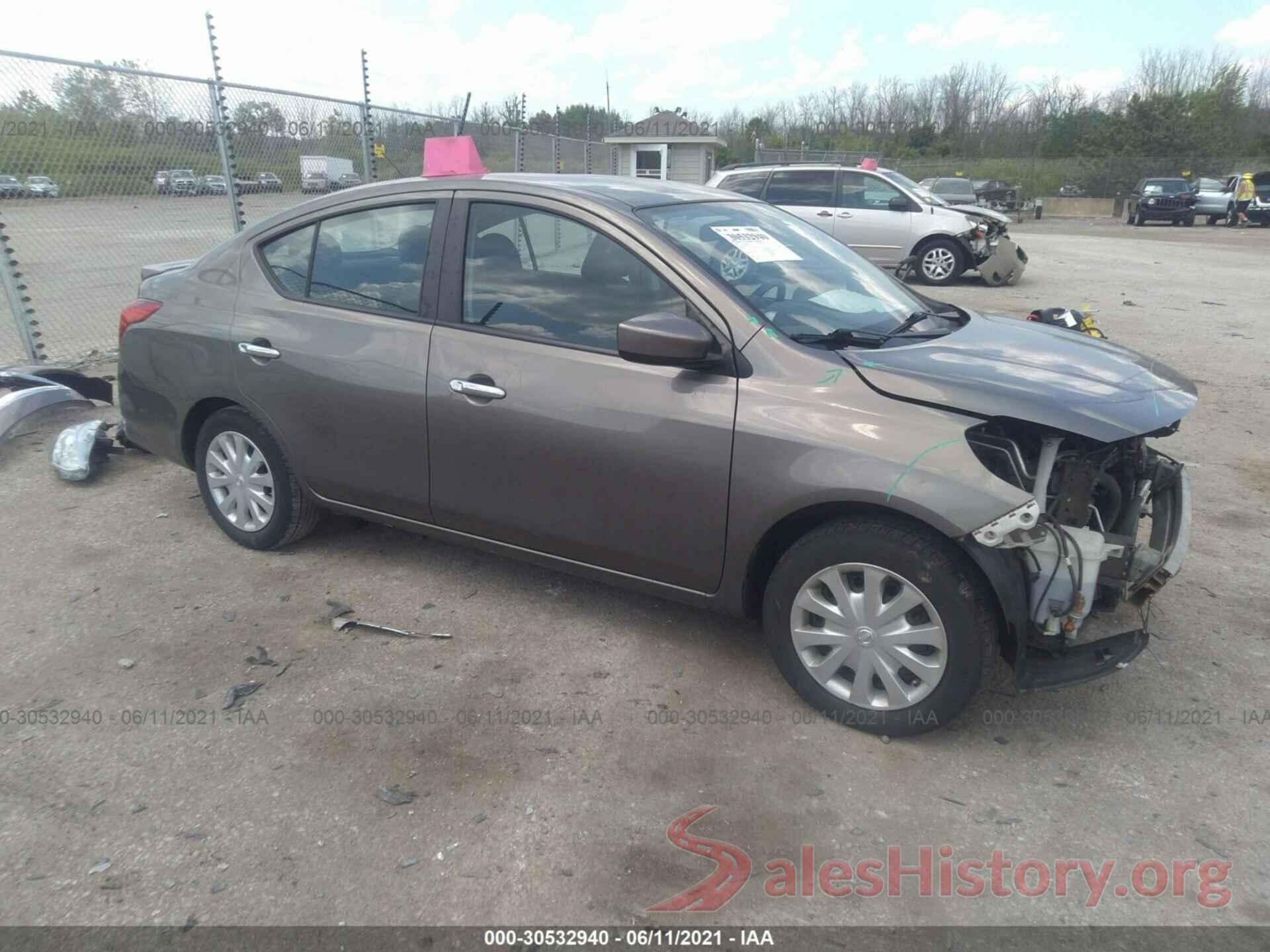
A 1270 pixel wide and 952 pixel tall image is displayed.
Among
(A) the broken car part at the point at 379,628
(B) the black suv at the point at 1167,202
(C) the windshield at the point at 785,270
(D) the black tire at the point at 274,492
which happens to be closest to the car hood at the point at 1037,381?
(C) the windshield at the point at 785,270

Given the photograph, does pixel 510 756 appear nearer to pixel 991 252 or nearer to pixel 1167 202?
pixel 991 252

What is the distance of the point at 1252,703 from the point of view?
319cm

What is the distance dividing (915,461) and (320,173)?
8.69m

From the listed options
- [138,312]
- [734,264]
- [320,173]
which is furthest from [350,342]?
[320,173]

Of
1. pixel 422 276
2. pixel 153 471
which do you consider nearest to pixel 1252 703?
pixel 422 276

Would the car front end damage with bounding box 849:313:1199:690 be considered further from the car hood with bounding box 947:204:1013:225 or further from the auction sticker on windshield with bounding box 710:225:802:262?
the car hood with bounding box 947:204:1013:225

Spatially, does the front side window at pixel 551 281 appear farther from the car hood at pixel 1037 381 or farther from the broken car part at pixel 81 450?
the broken car part at pixel 81 450

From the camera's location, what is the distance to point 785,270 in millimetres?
3539

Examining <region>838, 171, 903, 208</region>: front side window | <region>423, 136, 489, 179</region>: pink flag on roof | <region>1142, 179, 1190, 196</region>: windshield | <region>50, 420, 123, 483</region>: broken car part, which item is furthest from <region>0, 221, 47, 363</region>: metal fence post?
<region>1142, 179, 1190, 196</region>: windshield

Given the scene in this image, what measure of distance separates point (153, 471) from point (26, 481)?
68cm

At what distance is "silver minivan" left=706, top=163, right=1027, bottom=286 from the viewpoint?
13.4 metres

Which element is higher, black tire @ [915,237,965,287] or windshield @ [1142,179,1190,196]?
windshield @ [1142,179,1190,196]

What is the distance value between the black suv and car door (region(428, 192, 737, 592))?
32077 millimetres

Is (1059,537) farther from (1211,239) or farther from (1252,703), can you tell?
(1211,239)
